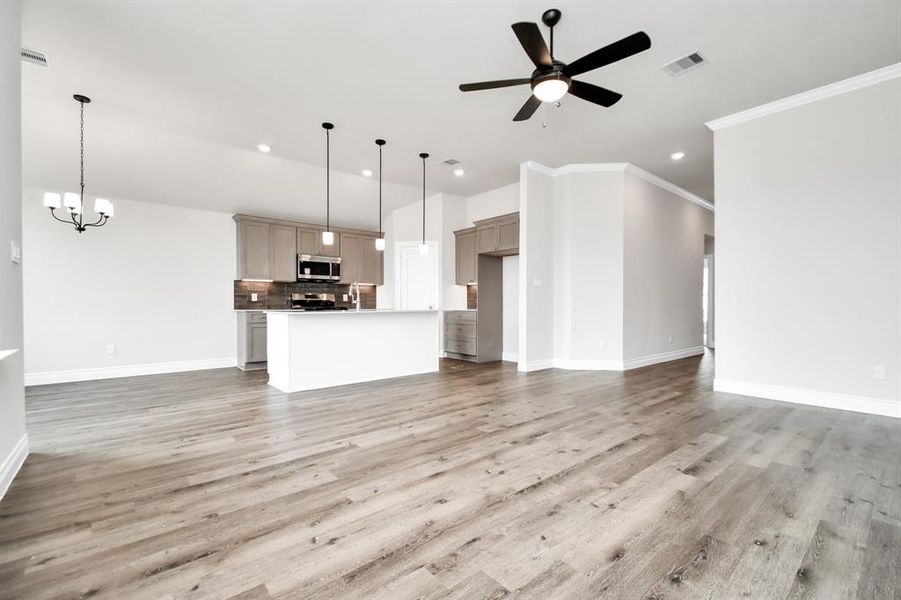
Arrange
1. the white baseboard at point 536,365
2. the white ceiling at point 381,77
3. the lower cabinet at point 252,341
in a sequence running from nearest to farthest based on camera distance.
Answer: the white ceiling at point 381,77 → the white baseboard at point 536,365 → the lower cabinet at point 252,341

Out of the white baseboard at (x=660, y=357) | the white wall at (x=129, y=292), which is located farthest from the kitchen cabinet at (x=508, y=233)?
the white wall at (x=129, y=292)

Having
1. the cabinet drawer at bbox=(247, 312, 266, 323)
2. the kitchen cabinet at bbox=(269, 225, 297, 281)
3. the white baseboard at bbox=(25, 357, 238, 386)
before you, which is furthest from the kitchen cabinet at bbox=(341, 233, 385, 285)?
the white baseboard at bbox=(25, 357, 238, 386)

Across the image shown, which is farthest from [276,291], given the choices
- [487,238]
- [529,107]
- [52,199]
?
[529,107]

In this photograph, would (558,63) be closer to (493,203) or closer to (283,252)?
(493,203)

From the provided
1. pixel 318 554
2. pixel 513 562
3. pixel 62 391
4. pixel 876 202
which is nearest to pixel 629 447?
pixel 513 562

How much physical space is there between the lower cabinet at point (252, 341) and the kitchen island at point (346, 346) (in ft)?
4.69

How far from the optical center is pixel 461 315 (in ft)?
23.7

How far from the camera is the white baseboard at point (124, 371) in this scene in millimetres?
5258

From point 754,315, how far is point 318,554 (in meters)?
4.79

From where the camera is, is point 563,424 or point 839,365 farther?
point 839,365

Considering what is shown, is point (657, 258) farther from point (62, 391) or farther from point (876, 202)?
point (62, 391)

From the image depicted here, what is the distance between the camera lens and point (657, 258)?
255 inches

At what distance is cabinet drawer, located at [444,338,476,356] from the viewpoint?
6965mm

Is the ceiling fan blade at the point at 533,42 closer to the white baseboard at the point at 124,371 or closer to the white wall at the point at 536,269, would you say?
the white wall at the point at 536,269
